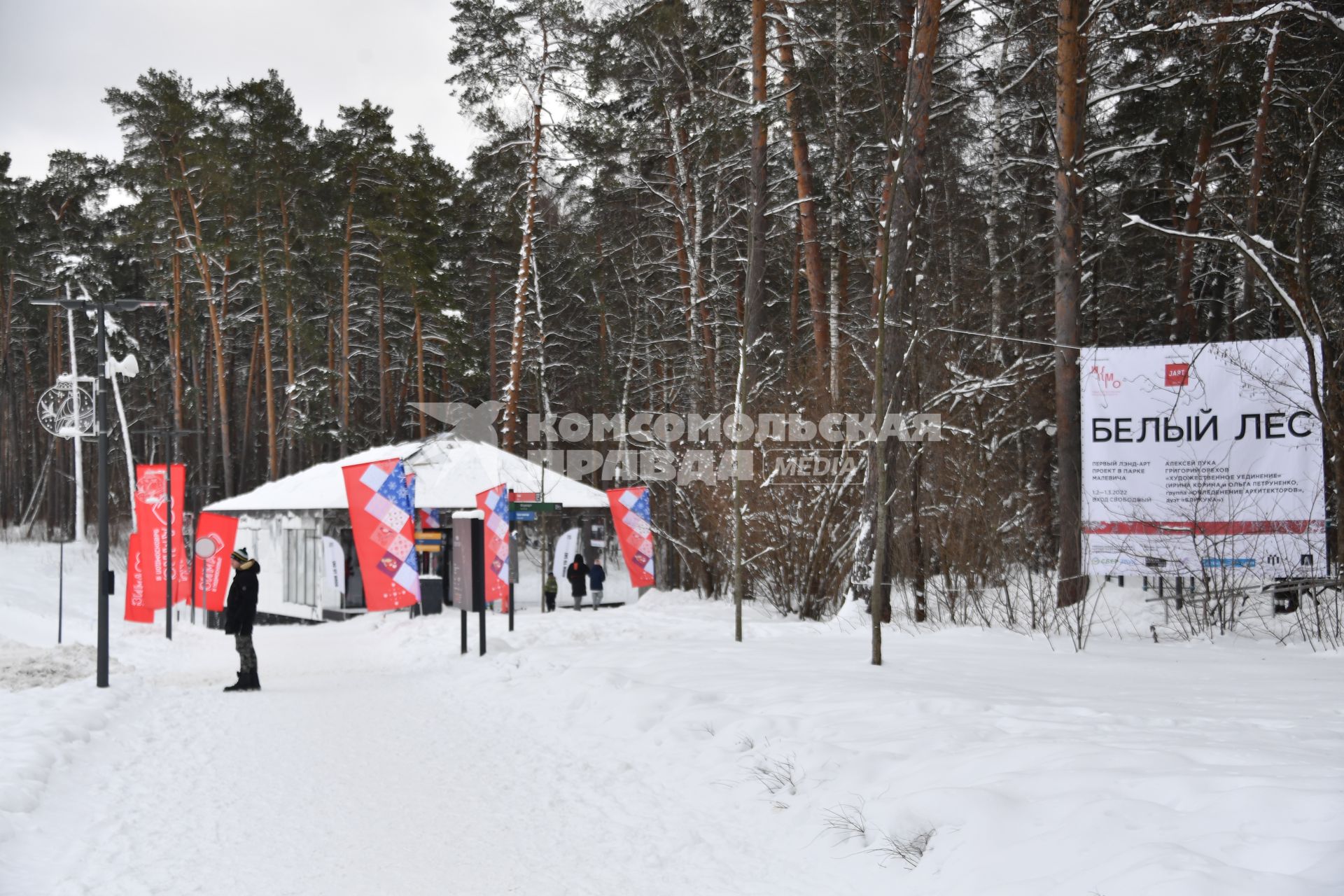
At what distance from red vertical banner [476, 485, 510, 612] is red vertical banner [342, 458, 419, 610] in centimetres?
128

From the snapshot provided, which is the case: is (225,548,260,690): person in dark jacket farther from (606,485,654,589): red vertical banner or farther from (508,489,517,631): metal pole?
(606,485,654,589): red vertical banner

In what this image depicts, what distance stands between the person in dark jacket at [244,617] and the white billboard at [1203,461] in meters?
8.88

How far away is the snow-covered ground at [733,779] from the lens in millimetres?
3969

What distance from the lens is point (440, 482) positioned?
2631cm

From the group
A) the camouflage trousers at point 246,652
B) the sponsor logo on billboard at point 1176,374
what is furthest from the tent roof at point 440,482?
the sponsor logo on billboard at point 1176,374

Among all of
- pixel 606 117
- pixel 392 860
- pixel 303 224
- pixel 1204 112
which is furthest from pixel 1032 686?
pixel 303 224

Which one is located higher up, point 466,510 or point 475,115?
point 475,115

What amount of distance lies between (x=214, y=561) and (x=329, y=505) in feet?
9.12

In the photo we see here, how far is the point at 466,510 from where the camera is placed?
2575 cm

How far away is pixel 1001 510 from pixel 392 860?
11.2 m

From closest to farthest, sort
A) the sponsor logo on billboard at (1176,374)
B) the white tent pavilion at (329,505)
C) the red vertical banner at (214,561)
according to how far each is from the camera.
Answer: the sponsor logo on billboard at (1176,374), the red vertical banner at (214,561), the white tent pavilion at (329,505)

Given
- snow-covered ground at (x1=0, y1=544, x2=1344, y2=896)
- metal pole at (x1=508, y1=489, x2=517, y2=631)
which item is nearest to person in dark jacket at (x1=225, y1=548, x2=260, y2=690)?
snow-covered ground at (x1=0, y1=544, x2=1344, y2=896)

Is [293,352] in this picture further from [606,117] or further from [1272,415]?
[1272,415]

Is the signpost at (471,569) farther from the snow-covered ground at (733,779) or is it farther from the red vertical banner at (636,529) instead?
the red vertical banner at (636,529)
